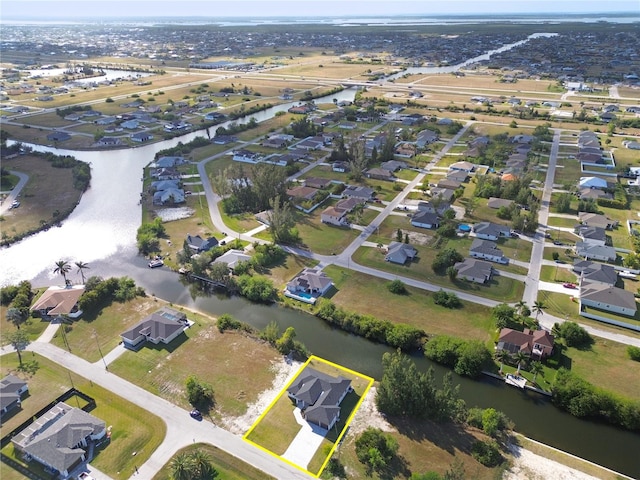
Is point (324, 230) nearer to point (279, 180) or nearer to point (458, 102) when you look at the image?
point (279, 180)

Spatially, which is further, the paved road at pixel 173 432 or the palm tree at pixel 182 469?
the paved road at pixel 173 432

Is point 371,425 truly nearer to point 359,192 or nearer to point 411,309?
point 411,309

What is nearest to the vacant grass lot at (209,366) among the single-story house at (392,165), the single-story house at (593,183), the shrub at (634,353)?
the shrub at (634,353)

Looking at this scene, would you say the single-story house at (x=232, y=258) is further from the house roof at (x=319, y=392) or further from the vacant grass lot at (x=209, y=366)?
the house roof at (x=319, y=392)

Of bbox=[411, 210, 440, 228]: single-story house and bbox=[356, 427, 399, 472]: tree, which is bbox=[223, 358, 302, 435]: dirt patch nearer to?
bbox=[356, 427, 399, 472]: tree

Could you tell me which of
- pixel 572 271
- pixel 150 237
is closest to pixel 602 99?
pixel 572 271
